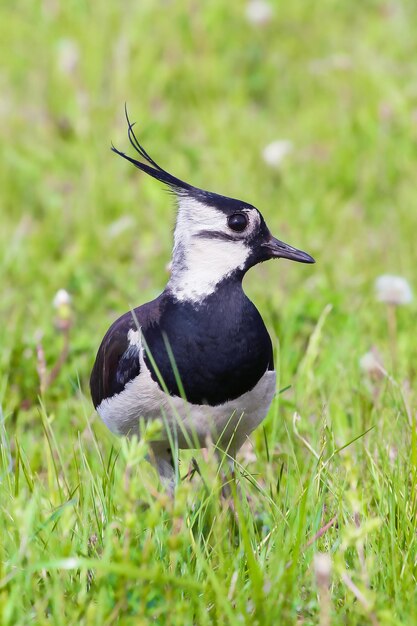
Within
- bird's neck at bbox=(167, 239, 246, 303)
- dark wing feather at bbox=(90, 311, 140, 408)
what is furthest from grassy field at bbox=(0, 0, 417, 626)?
bird's neck at bbox=(167, 239, 246, 303)

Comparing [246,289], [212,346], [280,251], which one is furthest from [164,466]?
[246,289]

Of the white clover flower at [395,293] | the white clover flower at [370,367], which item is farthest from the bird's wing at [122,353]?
the white clover flower at [395,293]

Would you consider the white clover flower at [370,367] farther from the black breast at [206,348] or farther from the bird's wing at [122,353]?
the bird's wing at [122,353]

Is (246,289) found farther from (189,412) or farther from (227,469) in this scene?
(189,412)

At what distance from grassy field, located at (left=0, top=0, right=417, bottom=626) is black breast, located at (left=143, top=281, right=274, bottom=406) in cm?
24

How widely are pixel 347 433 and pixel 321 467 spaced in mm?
882

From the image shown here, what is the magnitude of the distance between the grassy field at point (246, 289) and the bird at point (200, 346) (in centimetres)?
16

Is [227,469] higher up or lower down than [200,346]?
lower down

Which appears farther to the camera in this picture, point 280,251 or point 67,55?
point 67,55

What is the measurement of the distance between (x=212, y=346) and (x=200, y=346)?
3cm

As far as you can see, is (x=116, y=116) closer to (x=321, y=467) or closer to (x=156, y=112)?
(x=156, y=112)

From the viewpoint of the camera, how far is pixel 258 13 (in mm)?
7066

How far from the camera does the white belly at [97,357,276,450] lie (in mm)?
2688

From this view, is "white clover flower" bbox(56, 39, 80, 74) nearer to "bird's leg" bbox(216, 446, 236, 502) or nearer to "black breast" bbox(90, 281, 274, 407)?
"black breast" bbox(90, 281, 274, 407)
